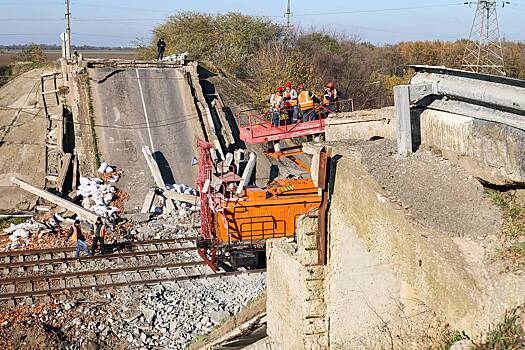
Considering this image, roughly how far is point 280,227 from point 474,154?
29.5 feet

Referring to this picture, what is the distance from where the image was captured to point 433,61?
45.3 metres

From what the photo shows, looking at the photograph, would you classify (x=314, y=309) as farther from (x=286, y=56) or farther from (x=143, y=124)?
(x=286, y=56)

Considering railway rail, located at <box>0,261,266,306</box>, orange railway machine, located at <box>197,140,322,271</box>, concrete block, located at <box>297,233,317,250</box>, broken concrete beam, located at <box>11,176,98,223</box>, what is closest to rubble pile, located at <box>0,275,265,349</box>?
railway rail, located at <box>0,261,266,306</box>

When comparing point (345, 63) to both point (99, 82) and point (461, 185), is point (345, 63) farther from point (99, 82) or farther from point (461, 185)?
point (461, 185)

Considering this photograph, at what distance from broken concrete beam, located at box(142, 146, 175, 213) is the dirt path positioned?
368cm

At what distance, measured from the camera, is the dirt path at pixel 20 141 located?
70.6 feet

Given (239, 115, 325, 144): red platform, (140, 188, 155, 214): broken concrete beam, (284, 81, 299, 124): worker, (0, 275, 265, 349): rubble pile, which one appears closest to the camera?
(0, 275, 265, 349): rubble pile

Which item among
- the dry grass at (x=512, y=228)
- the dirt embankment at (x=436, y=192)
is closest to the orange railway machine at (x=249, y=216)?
the dirt embankment at (x=436, y=192)

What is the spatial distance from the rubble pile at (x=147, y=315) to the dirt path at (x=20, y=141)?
8.48m

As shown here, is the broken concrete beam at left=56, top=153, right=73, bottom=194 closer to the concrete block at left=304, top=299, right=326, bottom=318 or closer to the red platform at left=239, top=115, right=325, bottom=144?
the red platform at left=239, top=115, right=325, bottom=144

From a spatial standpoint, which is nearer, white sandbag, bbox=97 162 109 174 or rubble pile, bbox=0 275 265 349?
rubble pile, bbox=0 275 265 349

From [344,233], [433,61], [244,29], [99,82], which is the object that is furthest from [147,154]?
[433,61]

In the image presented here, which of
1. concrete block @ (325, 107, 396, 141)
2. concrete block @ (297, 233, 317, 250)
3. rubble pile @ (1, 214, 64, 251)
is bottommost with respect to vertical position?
rubble pile @ (1, 214, 64, 251)

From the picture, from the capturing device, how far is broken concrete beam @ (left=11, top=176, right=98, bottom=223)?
1934cm
